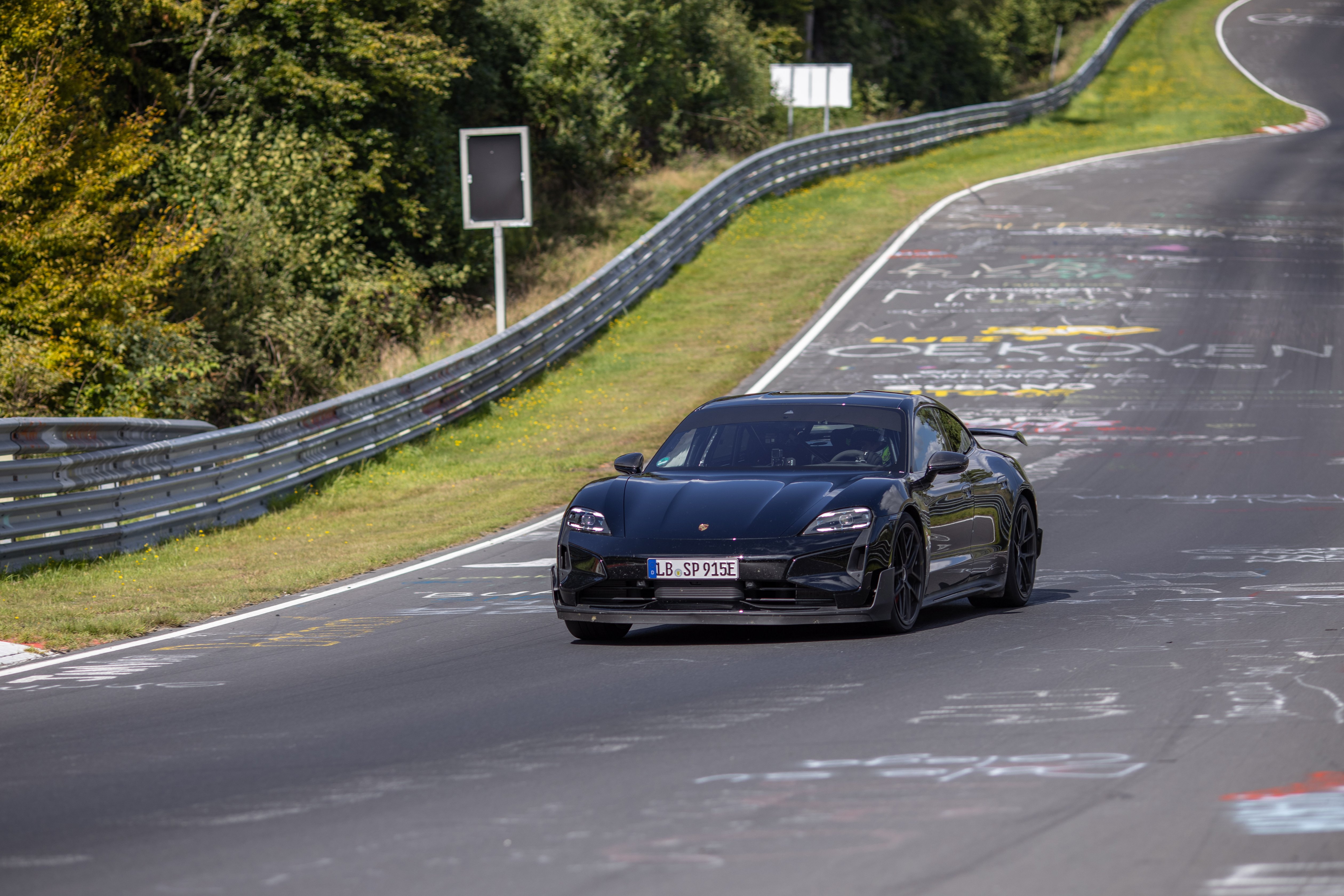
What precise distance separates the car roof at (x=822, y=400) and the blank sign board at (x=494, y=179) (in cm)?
1465

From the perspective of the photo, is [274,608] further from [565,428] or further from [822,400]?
[565,428]

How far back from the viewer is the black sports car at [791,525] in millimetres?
9031

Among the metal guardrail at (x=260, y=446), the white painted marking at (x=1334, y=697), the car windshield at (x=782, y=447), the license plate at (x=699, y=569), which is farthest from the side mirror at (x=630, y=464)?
the metal guardrail at (x=260, y=446)

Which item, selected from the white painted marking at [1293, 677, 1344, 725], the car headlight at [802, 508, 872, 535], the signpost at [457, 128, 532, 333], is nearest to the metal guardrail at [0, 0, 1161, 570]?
the signpost at [457, 128, 532, 333]

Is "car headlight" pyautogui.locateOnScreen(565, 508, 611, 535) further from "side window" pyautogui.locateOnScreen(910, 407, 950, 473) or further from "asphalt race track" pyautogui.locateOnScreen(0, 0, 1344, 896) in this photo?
"side window" pyautogui.locateOnScreen(910, 407, 950, 473)

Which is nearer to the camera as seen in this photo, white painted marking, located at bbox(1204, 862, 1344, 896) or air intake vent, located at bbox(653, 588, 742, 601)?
white painted marking, located at bbox(1204, 862, 1344, 896)

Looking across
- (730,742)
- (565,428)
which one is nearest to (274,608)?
(730,742)

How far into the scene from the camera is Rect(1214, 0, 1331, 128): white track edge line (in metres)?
57.9

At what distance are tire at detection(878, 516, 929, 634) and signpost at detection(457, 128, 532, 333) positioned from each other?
1585cm

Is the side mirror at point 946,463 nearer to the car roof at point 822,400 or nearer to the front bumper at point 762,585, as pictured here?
the car roof at point 822,400

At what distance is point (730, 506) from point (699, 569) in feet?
1.57

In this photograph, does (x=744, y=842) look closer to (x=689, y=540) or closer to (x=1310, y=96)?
(x=689, y=540)

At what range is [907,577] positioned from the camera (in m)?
9.62

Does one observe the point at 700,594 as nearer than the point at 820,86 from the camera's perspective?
Yes
